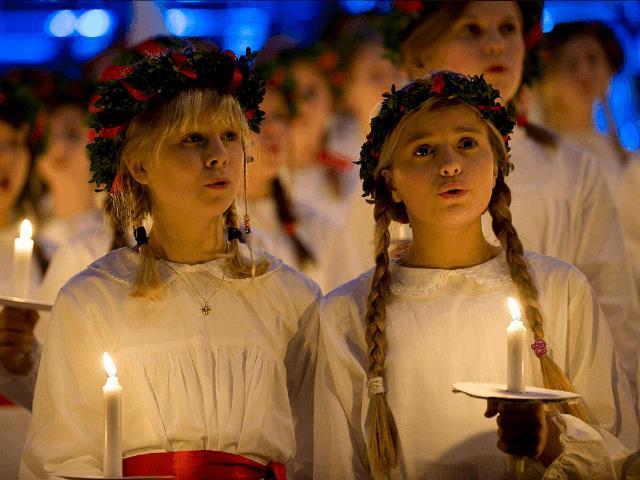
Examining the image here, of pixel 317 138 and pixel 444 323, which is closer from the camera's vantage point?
pixel 444 323

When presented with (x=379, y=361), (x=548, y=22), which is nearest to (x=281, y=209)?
(x=548, y=22)

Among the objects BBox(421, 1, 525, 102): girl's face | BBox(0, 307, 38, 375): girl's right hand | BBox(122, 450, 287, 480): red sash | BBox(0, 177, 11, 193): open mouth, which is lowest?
BBox(122, 450, 287, 480): red sash

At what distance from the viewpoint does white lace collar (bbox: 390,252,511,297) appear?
4312mm

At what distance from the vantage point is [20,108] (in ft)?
25.3

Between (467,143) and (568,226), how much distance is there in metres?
1.45

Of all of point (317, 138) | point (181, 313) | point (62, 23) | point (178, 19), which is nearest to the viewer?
point (181, 313)

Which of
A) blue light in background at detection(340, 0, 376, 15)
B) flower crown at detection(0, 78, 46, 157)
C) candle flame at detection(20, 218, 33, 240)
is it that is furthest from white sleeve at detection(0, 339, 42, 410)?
blue light in background at detection(340, 0, 376, 15)

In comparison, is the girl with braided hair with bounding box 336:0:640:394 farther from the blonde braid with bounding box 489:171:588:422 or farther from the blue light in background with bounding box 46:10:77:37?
the blue light in background with bounding box 46:10:77:37

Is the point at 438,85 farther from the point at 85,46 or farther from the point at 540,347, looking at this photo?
the point at 85,46

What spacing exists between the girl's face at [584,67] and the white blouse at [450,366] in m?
4.32

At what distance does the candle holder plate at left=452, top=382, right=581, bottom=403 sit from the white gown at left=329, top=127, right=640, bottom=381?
5.68ft

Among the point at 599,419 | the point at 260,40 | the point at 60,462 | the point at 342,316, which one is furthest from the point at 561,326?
the point at 260,40

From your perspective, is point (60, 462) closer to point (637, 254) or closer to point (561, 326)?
point (561, 326)

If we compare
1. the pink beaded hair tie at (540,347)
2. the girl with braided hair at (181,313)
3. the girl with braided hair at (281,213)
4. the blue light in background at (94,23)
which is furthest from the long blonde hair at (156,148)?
the blue light in background at (94,23)
